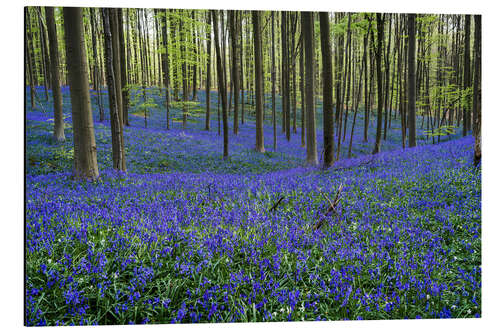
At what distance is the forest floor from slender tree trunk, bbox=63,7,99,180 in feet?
2.05

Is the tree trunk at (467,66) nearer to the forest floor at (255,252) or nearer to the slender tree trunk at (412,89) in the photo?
the slender tree trunk at (412,89)

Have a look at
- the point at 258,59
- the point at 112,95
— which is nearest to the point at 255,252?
the point at 112,95

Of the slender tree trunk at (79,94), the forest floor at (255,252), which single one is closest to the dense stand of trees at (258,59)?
the slender tree trunk at (79,94)

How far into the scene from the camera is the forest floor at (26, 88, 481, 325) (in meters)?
2.55

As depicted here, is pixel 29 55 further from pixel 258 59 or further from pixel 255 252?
pixel 255 252

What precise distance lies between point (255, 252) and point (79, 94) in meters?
4.97

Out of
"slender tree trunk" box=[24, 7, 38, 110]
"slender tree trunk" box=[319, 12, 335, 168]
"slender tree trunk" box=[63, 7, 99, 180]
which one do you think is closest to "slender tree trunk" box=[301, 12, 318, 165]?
"slender tree trunk" box=[319, 12, 335, 168]

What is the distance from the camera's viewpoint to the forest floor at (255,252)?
8.38 ft

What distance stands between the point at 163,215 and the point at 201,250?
3.65 ft

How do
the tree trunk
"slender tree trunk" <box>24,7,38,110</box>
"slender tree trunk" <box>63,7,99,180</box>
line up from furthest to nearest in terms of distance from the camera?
"slender tree trunk" <box>63,7,99,180</box>
the tree trunk
"slender tree trunk" <box>24,7,38,110</box>

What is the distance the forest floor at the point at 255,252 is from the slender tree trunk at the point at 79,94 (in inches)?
24.6

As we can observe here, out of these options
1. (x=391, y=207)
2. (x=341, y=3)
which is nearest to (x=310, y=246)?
(x=391, y=207)

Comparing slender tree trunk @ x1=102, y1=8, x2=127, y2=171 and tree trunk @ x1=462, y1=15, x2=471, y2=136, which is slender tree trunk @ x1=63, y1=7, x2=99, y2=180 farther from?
tree trunk @ x1=462, y1=15, x2=471, y2=136

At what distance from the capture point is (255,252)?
3.10m
